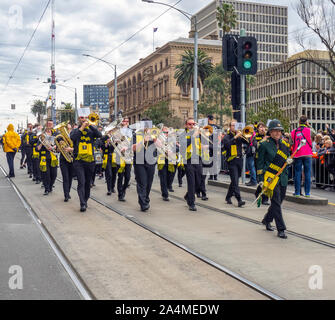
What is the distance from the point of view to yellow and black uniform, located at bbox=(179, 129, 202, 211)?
10.9m

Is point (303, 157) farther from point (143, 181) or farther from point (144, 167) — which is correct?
point (143, 181)

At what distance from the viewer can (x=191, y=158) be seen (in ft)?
36.3

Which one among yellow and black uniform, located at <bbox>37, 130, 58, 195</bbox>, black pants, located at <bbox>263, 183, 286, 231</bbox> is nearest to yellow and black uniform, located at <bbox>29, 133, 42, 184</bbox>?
yellow and black uniform, located at <bbox>37, 130, 58, 195</bbox>

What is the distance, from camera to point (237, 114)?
15.2 m

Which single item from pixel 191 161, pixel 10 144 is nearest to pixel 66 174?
pixel 191 161

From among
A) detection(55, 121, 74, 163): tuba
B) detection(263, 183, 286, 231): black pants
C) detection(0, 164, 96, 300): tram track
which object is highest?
detection(55, 121, 74, 163): tuba

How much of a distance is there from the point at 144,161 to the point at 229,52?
5.47 m

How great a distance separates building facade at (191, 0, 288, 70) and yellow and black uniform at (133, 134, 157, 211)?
115837mm

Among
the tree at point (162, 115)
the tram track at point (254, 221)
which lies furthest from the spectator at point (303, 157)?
the tree at point (162, 115)

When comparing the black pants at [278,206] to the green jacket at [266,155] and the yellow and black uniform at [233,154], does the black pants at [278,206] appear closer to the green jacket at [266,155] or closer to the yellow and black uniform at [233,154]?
the green jacket at [266,155]

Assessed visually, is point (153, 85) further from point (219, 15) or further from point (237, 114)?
point (237, 114)

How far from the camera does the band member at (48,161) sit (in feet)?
44.6

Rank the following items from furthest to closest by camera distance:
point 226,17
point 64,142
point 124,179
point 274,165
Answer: point 226,17, point 124,179, point 64,142, point 274,165

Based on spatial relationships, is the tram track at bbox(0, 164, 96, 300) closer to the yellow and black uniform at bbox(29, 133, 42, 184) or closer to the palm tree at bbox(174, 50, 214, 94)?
the yellow and black uniform at bbox(29, 133, 42, 184)
